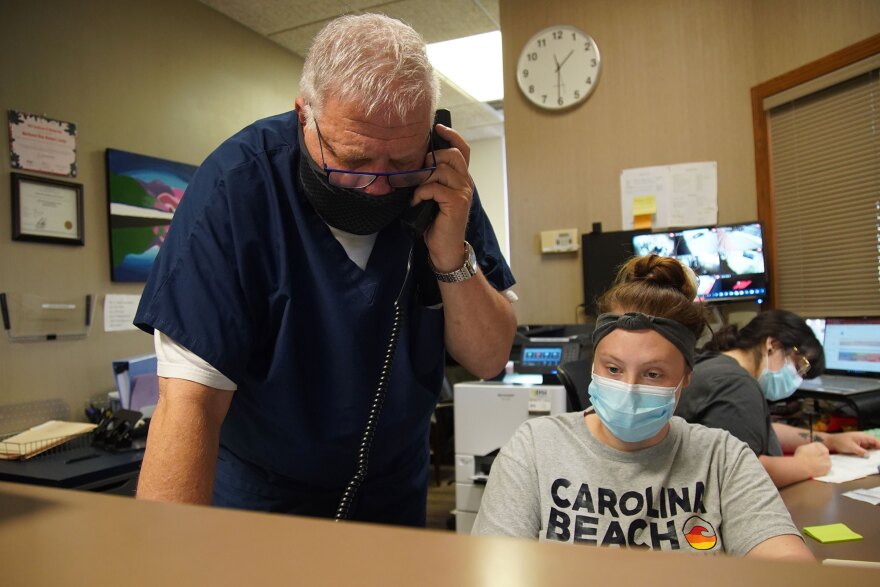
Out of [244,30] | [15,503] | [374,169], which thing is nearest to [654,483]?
[374,169]

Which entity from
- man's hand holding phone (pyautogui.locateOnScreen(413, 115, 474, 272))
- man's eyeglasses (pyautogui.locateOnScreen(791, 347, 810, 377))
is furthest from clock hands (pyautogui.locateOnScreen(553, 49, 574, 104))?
man's hand holding phone (pyautogui.locateOnScreen(413, 115, 474, 272))

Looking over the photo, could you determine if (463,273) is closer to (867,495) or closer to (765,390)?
(867,495)

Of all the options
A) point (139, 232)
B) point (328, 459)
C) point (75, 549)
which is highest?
point (139, 232)

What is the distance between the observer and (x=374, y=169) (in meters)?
0.94

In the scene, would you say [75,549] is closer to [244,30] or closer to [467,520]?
[467,520]

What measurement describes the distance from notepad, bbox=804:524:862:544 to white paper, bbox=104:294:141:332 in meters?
2.88

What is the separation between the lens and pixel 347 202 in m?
0.98

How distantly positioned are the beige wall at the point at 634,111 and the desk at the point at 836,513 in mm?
1654

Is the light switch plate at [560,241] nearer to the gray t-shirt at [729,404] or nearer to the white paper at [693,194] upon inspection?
the white paper at [693,194]

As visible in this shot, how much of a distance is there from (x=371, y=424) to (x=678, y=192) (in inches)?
103

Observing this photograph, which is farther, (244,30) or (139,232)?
(244,30)

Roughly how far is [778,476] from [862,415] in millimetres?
903

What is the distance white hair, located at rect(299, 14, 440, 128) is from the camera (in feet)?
2.87

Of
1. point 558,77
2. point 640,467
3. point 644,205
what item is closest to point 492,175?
point 558,77
